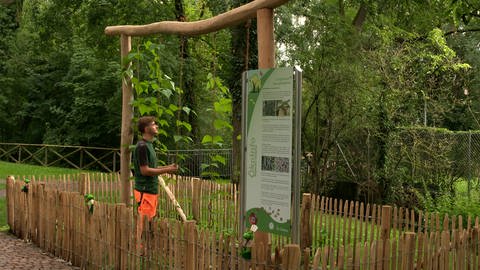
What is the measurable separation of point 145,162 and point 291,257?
290 centimetres

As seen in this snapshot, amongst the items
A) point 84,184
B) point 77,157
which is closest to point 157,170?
point 84,184

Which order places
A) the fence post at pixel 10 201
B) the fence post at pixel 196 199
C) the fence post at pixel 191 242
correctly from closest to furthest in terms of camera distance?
the fence post at pixel 191 242 → the fence post at pixel 10 201 → the fence post at pixel 196 199

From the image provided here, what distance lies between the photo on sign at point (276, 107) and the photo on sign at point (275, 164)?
0.37 m

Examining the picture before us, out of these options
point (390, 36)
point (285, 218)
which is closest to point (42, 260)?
point (285, 218)

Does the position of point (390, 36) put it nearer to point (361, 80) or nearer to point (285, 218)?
point (361, 80)

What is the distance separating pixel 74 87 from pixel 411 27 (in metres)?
14.5

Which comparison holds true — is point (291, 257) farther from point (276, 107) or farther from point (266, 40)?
point (266, 40)

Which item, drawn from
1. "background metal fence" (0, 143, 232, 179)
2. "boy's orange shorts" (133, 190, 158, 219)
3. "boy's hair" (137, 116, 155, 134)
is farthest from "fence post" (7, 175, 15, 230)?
"background metal fence" (0, 143, 232, 179)

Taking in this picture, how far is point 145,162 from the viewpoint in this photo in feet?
22.2

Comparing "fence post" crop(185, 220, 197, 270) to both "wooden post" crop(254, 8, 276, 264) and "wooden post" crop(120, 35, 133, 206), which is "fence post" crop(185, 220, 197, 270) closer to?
"wooden post" crop(254, 8, 276, 264)

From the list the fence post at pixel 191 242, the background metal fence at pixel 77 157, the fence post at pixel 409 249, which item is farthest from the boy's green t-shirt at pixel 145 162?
the background metal fence at pixel 77 157

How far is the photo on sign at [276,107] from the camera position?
4848 mm

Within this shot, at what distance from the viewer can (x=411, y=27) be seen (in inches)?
866

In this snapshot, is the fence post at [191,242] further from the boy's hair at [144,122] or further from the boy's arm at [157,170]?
A: the boy's hair at [144,122]
